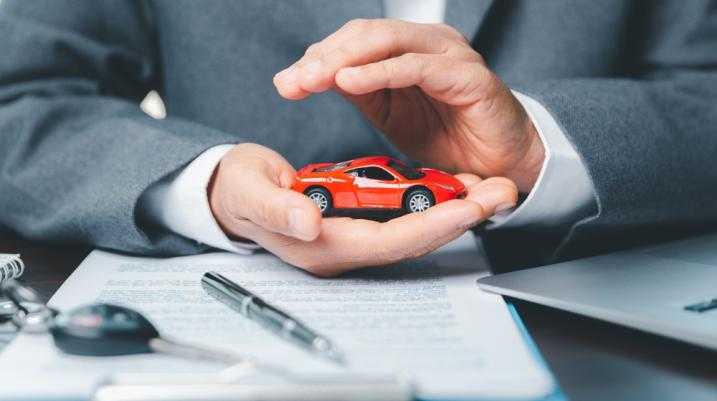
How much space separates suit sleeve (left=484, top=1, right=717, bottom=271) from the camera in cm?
82

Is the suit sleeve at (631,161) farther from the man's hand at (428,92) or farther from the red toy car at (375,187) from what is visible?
the red toy car at (375,187)

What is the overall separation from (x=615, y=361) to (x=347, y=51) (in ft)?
1.19

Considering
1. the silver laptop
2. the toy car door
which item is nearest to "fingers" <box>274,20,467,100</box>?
the toy car door

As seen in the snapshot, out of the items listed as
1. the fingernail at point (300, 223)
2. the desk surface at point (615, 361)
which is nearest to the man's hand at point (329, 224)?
the fingernail at point (300, 223)

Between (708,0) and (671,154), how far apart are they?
342mm

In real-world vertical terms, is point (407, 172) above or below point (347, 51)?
below

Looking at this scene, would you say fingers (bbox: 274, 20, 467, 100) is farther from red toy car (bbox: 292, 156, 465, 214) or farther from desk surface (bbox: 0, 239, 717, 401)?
desk surface (bbox: 0, 239, 717, 401)

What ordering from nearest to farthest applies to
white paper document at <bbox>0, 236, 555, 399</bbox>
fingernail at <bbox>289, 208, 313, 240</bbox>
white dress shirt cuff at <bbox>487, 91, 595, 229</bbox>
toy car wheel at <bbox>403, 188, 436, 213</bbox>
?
white paper document at <bbox>0, 236, 555, 399</bbox>, fingernail at <bbox>289, 208, 313, 240</bbox>, toy car wheel at <bbox>403, 188, 436, 213</bbox>, white dress shirt cuff at <bbox>487, 91, 595, 229</bbox>

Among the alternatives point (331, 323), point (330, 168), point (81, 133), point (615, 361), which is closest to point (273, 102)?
point (81, 133)

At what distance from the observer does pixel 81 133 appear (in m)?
0.96

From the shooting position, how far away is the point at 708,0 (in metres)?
1.09

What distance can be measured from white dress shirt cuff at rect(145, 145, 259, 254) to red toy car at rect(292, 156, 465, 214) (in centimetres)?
11

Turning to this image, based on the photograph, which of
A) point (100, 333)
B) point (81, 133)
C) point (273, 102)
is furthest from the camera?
point (273, 102)

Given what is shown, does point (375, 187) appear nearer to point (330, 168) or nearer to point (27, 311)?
point (330, 168)
